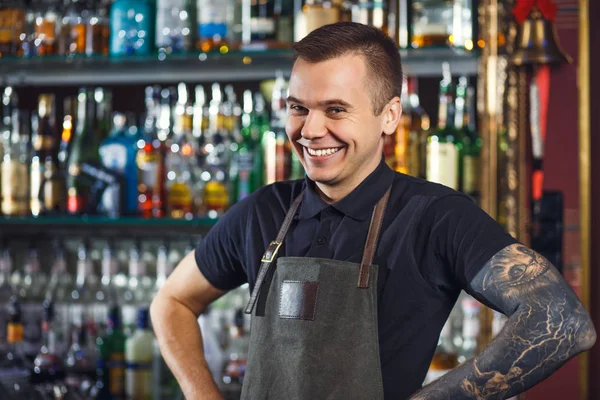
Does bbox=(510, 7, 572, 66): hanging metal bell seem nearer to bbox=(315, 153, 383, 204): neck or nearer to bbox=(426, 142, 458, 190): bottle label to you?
bbox=(426, 142, 458, 190): bottle label

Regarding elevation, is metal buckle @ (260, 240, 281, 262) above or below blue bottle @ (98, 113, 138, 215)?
below

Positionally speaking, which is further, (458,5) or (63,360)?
(63,360)

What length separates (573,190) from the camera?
2525 mm

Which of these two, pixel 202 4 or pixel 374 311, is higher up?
pixel 202 4

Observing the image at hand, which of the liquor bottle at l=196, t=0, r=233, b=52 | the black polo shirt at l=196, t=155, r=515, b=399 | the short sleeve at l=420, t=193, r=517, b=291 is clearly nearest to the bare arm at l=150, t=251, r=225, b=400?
the black polo shirt at l=196, t=155, r=515, b=399

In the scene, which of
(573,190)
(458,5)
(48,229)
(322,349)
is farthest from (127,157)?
(322,349)

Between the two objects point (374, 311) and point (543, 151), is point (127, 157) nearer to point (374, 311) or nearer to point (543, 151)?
point (543, 151)

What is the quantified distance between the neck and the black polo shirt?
0.01m

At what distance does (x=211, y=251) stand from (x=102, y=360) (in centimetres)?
129

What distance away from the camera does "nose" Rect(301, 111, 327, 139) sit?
140cm

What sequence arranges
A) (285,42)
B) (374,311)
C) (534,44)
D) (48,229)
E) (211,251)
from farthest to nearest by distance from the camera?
Result: (48,229)
(285,42)
(534,44)
(211,251)
(374,311)

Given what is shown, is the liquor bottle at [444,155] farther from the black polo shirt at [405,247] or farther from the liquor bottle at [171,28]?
the black polo shirt at [405,247]

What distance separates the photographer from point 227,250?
163 centimetres

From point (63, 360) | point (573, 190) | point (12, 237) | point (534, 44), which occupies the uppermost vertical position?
point (534, 44)
